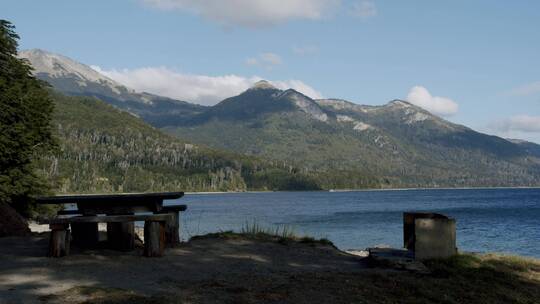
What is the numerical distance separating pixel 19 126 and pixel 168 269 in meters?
19.6

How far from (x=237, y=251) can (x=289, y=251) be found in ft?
6.21

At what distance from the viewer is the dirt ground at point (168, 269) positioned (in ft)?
37.0

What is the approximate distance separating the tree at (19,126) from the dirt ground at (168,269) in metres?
11.9

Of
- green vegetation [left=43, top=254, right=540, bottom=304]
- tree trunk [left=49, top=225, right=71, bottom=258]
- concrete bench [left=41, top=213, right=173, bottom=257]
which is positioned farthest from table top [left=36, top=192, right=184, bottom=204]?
green vegetation [left=43, top=254, right=540, bottom=304]

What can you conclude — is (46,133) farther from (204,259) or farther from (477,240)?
(477,240)

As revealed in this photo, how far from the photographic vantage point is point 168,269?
45.0 ft

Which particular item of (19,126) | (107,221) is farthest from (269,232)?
(19,126)

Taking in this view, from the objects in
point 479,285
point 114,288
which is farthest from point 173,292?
point 479,285

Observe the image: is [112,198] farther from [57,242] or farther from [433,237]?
[433,237]

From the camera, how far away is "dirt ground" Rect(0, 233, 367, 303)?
11.3 metres

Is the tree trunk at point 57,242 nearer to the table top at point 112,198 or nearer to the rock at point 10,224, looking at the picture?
the table top at point 112,198

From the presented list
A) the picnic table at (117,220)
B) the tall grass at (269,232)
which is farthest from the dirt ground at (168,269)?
the tall grass at (269,232)

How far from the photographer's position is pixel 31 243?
1803 cm

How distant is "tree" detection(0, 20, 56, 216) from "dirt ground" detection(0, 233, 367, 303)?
38.9 feet
